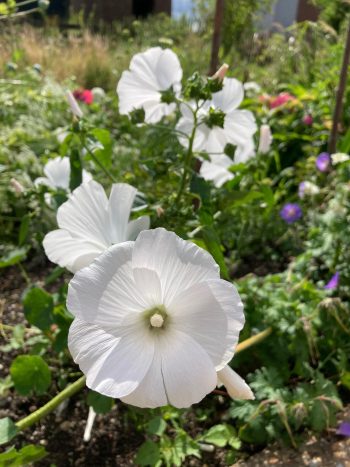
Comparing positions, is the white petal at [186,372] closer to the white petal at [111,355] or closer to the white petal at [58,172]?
the white petal at [111,355]

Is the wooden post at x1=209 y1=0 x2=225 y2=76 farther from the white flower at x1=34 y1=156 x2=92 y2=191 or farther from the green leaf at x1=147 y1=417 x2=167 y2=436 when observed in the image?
the green leaf at x1=147 y1=417 x2=167 y2=436

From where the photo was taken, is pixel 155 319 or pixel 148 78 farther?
pixel 148 78

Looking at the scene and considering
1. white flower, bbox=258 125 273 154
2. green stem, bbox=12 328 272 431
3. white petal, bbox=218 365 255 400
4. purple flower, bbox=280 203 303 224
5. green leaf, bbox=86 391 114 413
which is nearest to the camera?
white petal, bbox=218 365 255 400

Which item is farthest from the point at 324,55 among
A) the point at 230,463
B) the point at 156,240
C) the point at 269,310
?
the point at 156,240

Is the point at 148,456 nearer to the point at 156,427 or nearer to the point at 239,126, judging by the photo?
the point at 156,427

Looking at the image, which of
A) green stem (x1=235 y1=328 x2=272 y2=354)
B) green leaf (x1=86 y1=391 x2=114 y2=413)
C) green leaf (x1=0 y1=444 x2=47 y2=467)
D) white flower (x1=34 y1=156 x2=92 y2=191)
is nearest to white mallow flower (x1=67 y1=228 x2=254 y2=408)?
green leaf (x1=0 y1=444 x2=47 y2=467)

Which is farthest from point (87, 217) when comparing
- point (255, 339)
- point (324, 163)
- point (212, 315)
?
point (324, 163)
